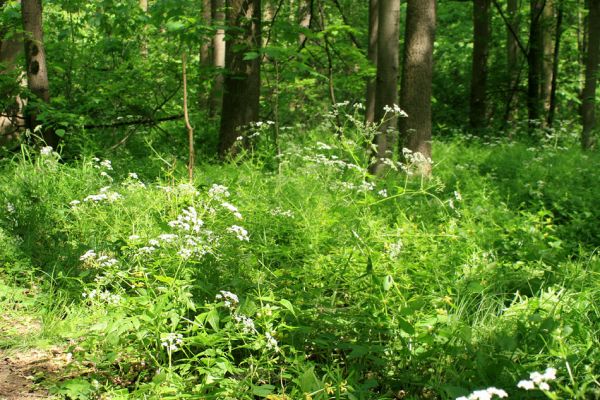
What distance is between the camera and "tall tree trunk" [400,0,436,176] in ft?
25.3

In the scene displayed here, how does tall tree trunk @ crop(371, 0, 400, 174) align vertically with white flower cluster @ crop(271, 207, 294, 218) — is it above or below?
above

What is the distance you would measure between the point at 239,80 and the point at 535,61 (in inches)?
358

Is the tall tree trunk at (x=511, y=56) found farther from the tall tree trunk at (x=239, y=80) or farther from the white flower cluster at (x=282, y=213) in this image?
the white flower cluster at (x=282, y=213)

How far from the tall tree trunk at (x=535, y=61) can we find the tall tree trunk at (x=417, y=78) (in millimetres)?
7747

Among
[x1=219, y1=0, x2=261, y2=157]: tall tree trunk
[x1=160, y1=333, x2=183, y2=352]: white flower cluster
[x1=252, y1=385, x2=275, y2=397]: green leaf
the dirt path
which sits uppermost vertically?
[x1=219, y1=0, x2=261, y2=157]: tall tree trunk

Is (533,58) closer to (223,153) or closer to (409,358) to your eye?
(223,153)

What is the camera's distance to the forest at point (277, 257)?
2998 millimetres

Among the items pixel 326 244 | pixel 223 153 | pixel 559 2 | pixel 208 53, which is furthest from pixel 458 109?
pixel 326 244

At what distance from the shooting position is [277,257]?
4.18 m

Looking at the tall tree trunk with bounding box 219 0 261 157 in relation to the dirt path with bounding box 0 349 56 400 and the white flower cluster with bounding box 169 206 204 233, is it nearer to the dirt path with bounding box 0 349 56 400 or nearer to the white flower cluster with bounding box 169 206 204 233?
the white flower cluster with bounding box 169 206 204 233

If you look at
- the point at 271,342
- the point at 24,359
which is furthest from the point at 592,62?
the point at 24,359

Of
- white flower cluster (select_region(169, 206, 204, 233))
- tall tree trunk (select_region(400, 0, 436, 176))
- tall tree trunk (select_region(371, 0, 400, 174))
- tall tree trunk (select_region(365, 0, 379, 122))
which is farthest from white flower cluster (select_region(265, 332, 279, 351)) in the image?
tall tree trunk (select_region(365, 0, 379, 122))

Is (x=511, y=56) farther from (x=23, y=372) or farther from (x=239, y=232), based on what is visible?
(x=23, y=372)

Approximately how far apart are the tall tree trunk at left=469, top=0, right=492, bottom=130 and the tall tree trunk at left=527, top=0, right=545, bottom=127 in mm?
1109
